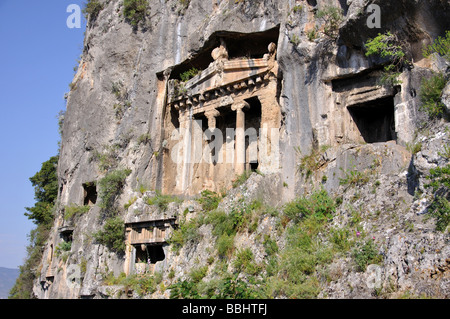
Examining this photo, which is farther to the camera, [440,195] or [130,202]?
[130,202]

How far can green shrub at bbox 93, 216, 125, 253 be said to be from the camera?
17.1 meters

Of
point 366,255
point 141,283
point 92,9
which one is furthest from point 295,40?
point 92,9

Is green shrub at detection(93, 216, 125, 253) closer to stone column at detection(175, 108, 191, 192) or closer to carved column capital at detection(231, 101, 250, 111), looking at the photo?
stone column at detection(175, 108, 191, 192)

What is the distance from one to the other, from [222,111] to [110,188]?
224 inches

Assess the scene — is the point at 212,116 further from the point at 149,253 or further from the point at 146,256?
the point at 146,256

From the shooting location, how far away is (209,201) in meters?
15.0

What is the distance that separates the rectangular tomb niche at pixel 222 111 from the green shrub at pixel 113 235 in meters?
2.59

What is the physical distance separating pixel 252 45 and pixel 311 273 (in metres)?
11.7

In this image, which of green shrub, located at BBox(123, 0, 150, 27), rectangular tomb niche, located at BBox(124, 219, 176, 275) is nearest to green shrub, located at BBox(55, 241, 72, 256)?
rectangular tomb niche, located at BBox(124, 219, 176, 275)

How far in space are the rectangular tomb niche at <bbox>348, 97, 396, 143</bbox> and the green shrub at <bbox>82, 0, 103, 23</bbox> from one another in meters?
15.9

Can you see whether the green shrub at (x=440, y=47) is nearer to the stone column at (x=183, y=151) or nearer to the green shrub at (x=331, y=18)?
the green shrub at (x=331, y=18)

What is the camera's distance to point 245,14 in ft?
56.1

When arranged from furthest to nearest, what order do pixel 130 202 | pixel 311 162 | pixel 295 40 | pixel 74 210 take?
pixel 74 210 < pixel 130 202 < pixel 295 40 < pixel 311 162
